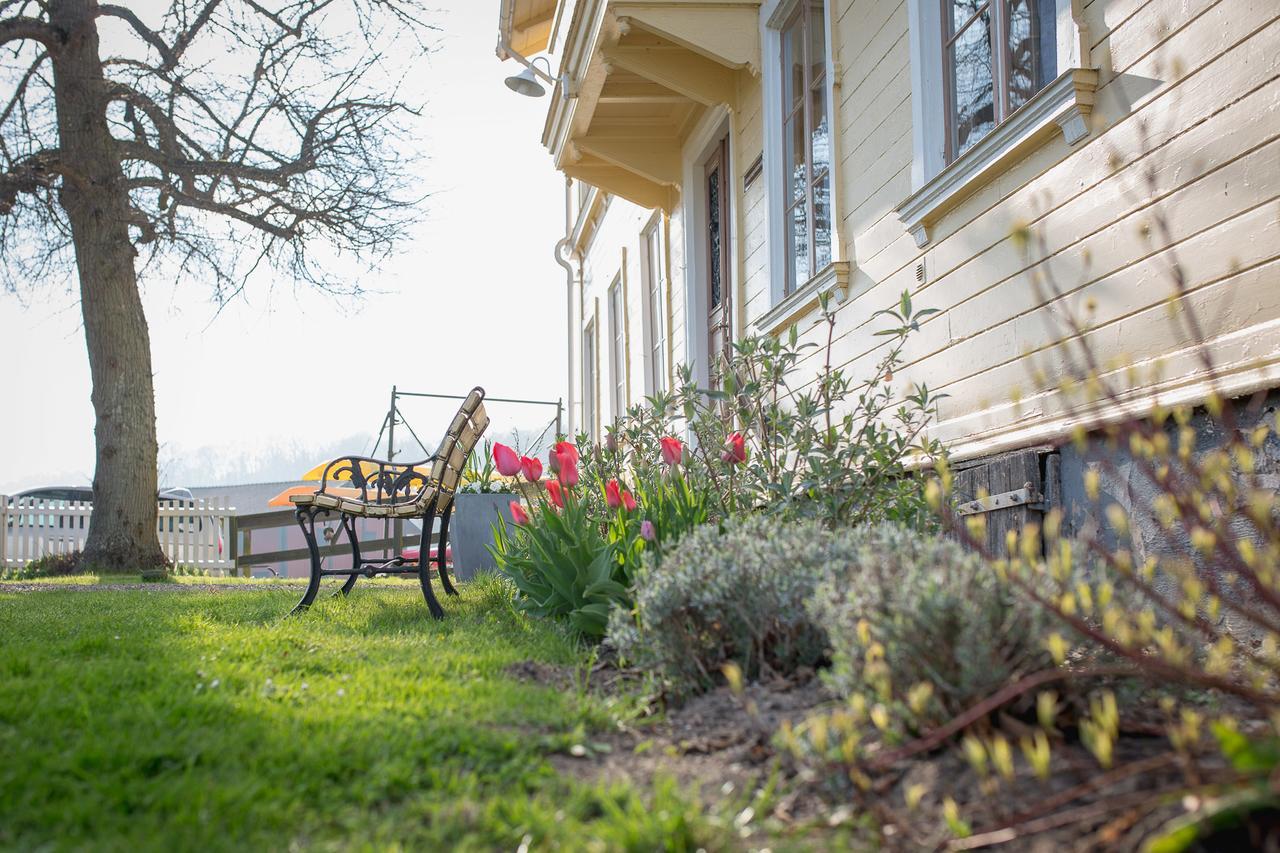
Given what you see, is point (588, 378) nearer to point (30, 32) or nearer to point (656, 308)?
point (656, 308)

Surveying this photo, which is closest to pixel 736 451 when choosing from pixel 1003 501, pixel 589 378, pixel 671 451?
pixel 671 451

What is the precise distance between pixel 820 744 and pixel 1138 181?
2250mm

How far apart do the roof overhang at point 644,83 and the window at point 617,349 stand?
7.97 ft

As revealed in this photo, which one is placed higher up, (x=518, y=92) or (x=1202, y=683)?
(x=518, y=92)

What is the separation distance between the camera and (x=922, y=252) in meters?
4.39

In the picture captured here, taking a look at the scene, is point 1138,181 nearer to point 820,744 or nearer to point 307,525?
point 820,744

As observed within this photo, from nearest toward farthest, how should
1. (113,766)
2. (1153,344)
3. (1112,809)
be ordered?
1. (1112,809)
2. (113,766)
3. (1153,344)

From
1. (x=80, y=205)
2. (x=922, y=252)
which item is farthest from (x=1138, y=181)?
(x=80, y=205)

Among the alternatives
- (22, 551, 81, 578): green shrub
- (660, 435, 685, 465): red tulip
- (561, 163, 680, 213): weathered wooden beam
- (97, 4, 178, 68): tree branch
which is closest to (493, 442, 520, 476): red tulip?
Answer: (660, 435, 685, 465): red tulip

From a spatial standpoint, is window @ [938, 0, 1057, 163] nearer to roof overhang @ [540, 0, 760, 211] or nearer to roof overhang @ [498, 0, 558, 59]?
roof overhang @ [540, 0, 760, 211]

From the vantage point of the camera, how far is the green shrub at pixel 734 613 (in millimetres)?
2564

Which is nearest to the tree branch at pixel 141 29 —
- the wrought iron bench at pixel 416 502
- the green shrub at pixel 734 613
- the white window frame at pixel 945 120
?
the wrought iron bench at pixel 416 502

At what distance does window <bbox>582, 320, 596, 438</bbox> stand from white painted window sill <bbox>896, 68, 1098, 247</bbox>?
940 cm

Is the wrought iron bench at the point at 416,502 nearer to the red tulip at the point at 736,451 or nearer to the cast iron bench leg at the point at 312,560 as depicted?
the cast iron bench leg at the point at 312,560
